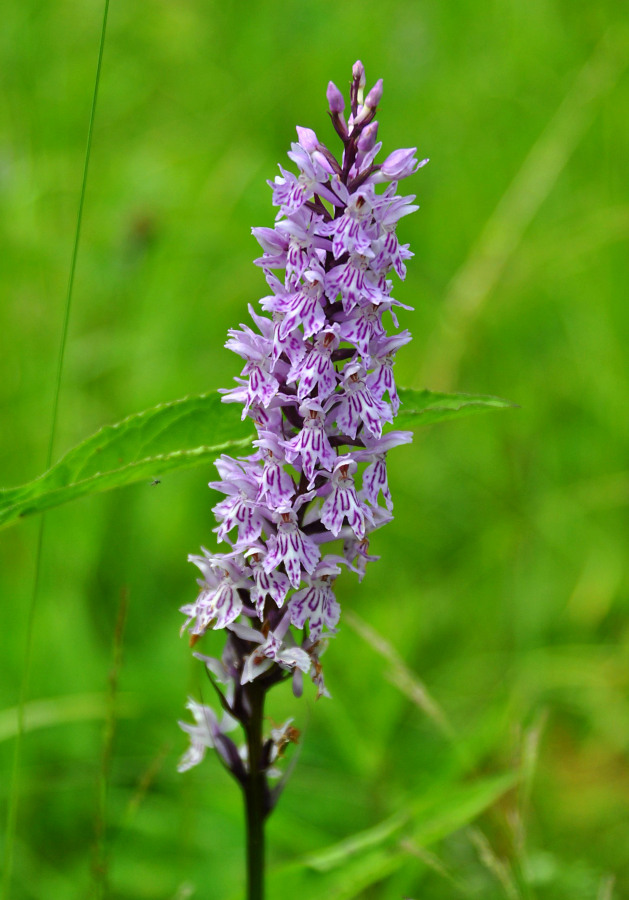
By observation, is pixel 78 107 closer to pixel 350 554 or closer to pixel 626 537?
pixel 626 537

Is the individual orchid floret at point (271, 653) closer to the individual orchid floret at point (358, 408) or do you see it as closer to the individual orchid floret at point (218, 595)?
the individual orchid floret at point (218, 595)

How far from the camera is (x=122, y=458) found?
1.53 m

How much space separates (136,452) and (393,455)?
3291mm

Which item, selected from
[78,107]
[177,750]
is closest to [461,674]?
[177,750]

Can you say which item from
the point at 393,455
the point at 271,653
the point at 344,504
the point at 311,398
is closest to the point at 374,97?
the point at 311,398

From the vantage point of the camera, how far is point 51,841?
3.10 metres

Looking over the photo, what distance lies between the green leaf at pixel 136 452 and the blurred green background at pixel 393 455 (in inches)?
35.9

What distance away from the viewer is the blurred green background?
9.88 ft

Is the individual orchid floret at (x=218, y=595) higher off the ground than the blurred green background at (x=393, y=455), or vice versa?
the blurred green background at (x=393, y=455)

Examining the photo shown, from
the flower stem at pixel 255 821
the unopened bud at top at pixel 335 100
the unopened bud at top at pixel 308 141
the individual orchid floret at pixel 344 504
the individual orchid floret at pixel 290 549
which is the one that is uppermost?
the unopened bud at top at pixel 335 100

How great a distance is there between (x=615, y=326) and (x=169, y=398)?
8.13 feet

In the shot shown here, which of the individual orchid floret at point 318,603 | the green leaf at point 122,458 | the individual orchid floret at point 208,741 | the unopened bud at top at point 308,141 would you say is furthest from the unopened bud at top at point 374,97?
the individual orchid floret at point 208,741

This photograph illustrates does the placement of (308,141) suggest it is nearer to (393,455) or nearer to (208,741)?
(208,741)

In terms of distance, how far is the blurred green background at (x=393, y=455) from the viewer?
3012mm
